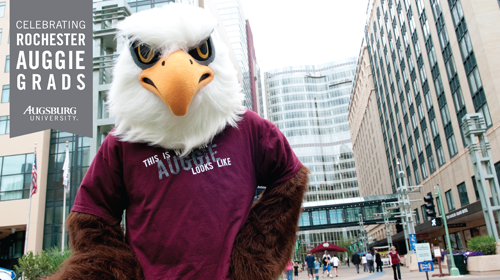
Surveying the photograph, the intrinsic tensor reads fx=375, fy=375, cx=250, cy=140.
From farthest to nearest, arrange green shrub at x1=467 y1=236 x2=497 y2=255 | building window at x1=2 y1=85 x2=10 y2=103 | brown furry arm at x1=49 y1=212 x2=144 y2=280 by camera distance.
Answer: building window at x1=2 y1=85 x2=10 y2=103 < green shrub at x1=467 y1=236 x2=497 y2=255 < brown furry arm at x1=49 y1=212 x2=144 y2=280

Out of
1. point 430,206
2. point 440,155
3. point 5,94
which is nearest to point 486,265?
point 430,206

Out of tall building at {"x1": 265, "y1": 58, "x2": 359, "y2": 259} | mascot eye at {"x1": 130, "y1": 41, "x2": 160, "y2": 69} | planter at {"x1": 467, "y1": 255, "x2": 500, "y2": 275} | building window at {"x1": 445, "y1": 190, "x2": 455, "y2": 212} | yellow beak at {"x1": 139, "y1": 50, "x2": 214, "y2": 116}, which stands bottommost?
planter at {"x1": 467, "y1": 255, "x2": 500, "y2": 275}

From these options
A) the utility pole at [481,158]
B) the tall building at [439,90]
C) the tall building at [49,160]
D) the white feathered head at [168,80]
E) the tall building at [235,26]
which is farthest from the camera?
the tall building at [235,26]

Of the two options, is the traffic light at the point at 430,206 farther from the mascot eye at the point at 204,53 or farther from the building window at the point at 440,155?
the building window at the point at 440,155

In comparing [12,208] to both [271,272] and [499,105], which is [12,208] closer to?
[271,272]

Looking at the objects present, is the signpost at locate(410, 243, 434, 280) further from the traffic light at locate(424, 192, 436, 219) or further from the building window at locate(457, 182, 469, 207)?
the building window at locate(457, 182, 469, 207)

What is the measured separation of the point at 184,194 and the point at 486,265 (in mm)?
15594

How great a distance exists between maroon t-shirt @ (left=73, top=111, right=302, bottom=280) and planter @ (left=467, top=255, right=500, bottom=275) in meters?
15.1

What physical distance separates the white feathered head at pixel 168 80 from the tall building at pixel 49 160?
71.4 ft

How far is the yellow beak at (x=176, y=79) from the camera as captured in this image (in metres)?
1.49

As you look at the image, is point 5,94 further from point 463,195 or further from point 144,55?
point 463,195

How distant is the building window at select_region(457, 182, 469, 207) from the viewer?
27.4 m

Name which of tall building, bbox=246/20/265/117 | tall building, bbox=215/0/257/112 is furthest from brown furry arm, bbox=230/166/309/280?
tall building, bbox=246/20/265/117

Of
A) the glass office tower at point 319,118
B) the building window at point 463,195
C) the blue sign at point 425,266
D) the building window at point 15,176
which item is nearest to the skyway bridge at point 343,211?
the building window at point 463,195
